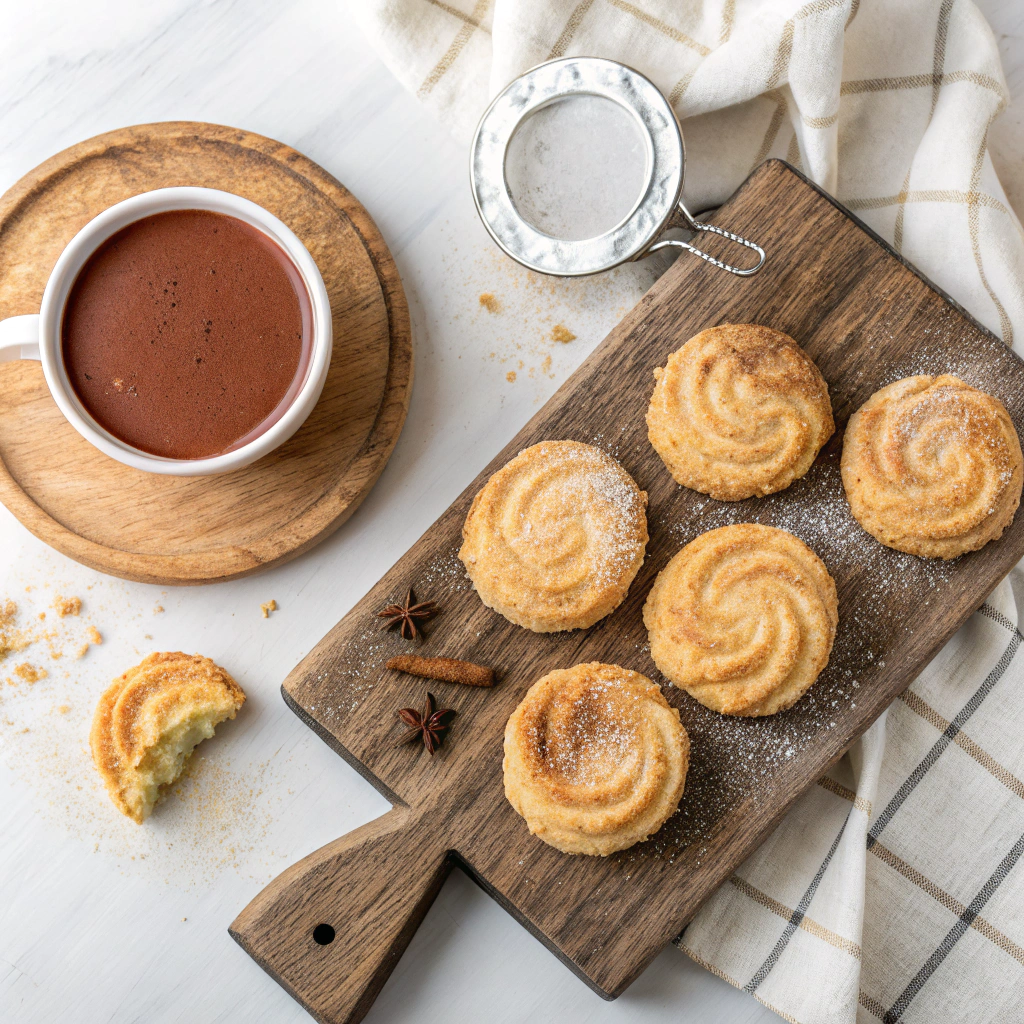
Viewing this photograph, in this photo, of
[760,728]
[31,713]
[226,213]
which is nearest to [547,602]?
[760,728]

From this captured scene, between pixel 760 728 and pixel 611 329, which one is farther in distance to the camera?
pixel 611 329

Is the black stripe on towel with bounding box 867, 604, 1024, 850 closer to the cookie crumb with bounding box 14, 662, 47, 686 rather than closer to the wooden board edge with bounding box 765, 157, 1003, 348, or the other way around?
the wooden board edge with bounding box 765, 157, 1003, 348

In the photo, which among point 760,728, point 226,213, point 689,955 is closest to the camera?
point 226,213

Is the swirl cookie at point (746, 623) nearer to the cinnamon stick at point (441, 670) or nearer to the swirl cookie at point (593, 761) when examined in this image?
the swirl cookie at point (593, 761)

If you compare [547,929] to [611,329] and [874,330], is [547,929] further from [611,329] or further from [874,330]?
[874,330]

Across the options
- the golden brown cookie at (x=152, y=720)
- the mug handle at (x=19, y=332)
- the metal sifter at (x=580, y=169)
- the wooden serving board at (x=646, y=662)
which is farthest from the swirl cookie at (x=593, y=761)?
the mug handle at (x=19, y=332)

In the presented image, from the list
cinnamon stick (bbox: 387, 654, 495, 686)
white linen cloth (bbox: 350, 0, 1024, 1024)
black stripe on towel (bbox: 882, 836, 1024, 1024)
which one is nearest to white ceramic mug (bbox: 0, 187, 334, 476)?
cinnamon stick (bbox: 387, 654, 495, 686)

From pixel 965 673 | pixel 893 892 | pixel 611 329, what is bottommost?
pixel 893 892
